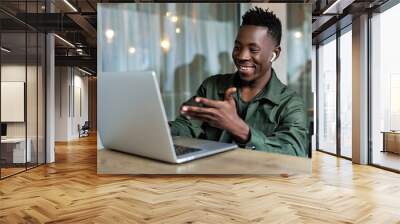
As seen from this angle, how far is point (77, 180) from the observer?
5.66 m

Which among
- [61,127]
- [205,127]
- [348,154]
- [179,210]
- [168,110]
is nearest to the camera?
[179,210]

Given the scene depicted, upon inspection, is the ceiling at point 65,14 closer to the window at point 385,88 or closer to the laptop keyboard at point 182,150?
the window at point 385,88

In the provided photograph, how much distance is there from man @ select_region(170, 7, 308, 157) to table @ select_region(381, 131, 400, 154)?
2.27 meters

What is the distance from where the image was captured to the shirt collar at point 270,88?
5.03 metres

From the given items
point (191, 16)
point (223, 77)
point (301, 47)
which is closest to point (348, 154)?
point (301, 47)

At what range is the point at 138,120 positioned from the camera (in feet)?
9.11

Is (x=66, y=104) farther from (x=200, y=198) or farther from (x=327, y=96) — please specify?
(x=200, y=198)

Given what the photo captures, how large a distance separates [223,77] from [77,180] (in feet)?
8.63

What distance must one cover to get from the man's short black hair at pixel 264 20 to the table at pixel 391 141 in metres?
2.98

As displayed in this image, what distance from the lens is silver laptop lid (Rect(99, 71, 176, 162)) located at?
105 inches

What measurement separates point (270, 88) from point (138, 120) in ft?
8.95

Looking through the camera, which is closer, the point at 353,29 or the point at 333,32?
the point at 353,29

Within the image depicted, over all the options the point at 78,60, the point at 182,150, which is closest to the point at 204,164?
the point at 182,150

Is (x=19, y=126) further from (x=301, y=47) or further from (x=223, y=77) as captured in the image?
(x=301, y=47)
